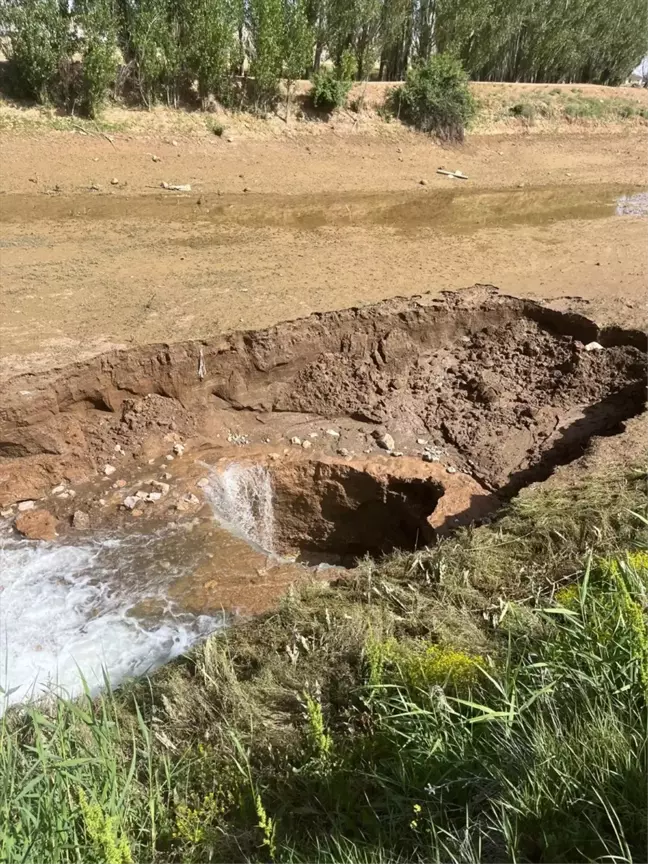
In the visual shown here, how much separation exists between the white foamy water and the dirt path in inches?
88.1

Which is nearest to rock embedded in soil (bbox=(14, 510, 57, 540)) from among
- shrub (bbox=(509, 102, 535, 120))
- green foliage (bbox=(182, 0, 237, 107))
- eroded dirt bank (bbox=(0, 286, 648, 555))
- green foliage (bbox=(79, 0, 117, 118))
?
eroded dirt bank (bbox=(0, 286, 648, 555))

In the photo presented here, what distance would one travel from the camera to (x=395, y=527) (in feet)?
23.7

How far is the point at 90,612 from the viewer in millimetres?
5301

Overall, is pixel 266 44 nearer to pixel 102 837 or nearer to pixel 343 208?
pixel 343 208

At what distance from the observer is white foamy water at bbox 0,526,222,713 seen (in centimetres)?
482

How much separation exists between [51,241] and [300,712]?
9845mm

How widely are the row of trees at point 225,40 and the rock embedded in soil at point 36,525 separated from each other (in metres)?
15.2

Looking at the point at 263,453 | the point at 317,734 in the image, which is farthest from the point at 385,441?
the point at 317,734

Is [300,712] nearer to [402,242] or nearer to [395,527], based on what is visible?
[395,527]

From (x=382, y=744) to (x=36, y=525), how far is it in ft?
14.1

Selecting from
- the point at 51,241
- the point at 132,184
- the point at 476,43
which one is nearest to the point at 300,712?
Answer: the point at 51,241

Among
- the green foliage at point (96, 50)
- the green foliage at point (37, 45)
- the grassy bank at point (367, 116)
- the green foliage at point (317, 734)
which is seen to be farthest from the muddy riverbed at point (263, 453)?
the green foliage at point (37, 45)

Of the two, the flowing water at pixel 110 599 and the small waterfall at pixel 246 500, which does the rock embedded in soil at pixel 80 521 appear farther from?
the small waterfall at pixel 246 500

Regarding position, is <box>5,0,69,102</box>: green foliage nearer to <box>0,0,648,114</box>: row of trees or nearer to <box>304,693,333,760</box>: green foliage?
<box>0,0,648,114</box>: row of trees
